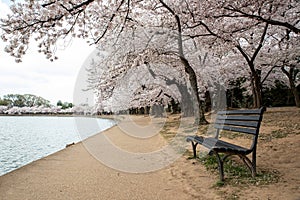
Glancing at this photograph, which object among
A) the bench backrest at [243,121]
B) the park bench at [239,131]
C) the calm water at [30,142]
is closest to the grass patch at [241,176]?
the park bench at [239,131]

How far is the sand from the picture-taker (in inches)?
Answer: 113

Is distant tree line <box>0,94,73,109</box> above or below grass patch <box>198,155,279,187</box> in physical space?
above

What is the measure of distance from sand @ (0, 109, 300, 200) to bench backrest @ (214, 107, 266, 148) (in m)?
0.63

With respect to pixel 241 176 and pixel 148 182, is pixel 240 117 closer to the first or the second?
pixel 241 176

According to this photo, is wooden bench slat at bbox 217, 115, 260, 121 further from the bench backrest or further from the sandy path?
the sandy path

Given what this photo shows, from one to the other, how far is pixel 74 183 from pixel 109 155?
7.35 feet

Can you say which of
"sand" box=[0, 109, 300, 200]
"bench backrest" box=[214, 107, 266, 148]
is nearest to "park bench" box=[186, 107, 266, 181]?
"bench backrest" box=[214, 107, 266, 148]

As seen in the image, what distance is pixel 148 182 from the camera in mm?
3627

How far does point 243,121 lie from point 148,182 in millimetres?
1613

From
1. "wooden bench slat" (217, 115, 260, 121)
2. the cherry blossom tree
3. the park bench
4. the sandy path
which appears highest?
the cherry blossom tree

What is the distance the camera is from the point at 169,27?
1079 centimetres

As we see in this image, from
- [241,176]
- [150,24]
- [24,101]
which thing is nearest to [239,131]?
[241,176]

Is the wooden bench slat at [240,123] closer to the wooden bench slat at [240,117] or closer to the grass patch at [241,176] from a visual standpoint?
the wooden bench slat at [240,117]

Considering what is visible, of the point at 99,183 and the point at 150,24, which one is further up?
the point at 150,24
